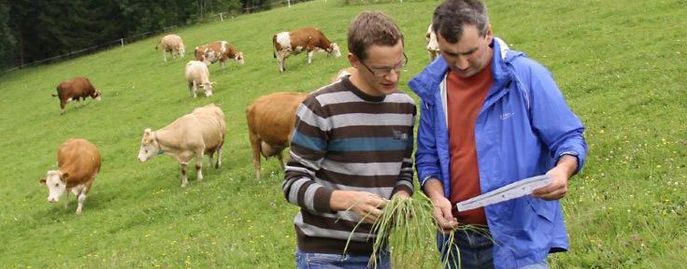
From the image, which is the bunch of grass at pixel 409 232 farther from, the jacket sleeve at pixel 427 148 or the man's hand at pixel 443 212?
the jacket sleeve at pixel 427 148

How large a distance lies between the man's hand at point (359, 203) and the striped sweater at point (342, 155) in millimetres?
86

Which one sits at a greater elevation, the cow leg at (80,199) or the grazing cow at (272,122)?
the grazing cow at (272,122)

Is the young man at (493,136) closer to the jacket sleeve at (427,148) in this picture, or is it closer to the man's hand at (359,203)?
the jacket sleeve at (427,148)

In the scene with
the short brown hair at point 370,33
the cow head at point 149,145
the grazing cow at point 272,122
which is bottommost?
the cow head at point 149,145

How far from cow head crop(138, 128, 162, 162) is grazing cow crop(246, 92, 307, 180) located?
291 centimetres

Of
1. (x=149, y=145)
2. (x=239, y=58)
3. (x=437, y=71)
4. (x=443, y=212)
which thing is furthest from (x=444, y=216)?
(x=239, y=58)

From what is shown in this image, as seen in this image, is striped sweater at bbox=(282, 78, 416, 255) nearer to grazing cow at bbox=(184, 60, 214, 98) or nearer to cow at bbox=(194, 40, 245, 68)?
grazing cow at bbox=(184, 60, 214, 98)

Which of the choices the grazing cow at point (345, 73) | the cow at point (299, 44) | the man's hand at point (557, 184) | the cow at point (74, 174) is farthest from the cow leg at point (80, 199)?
the man's hand at point (557, 184)

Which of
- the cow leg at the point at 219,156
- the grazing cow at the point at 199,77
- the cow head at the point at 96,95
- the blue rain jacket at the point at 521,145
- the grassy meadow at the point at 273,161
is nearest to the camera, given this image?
the blue rain jacket at the point at 521,145

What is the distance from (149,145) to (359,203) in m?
13.5

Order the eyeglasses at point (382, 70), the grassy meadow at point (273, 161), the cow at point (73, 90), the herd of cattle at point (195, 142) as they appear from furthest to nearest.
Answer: the cow at point (73, 90), the herd of cattle at point (195, 142), the grassy meadow at point (273, 161), the eyeglasses at point (382, 70)

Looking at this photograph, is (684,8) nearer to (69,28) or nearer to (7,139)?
(7,139)

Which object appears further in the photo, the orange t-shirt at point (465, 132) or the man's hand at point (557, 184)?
the orange t-shirt at point (465, 132)

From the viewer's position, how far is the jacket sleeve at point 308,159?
11.2 feet
